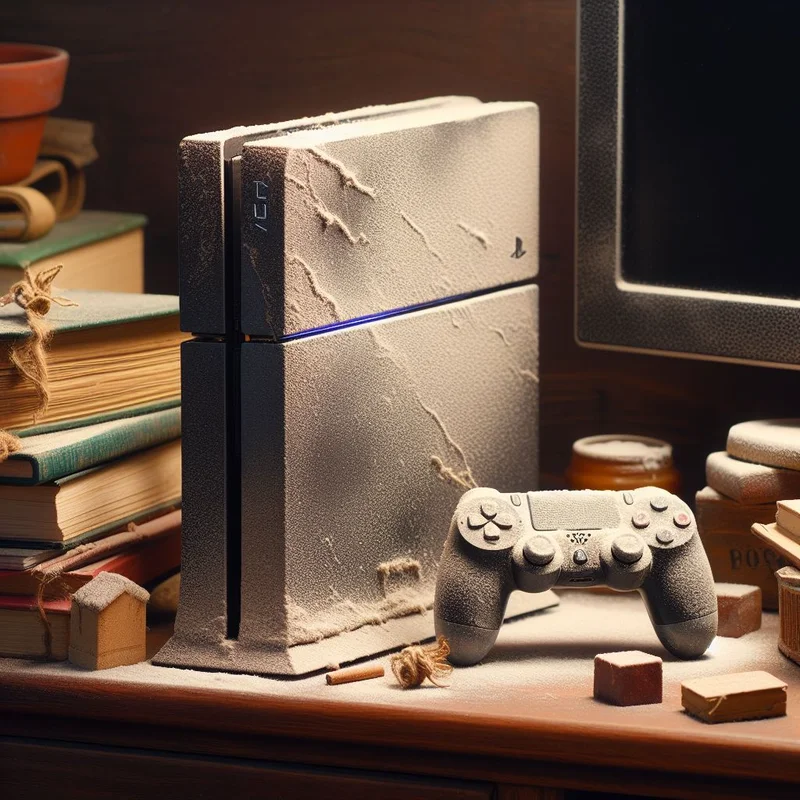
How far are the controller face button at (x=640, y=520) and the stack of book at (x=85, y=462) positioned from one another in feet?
1.00

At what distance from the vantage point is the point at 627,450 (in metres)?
1.05

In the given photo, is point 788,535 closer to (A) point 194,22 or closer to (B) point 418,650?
(B) point 418,650

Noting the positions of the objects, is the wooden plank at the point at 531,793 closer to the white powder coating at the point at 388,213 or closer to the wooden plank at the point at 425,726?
the wooden plank at the point at 425,726

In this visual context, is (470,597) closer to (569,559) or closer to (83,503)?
(569,559)

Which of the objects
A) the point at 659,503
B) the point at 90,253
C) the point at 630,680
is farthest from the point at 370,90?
the point at 630,680

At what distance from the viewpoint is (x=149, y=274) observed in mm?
1255

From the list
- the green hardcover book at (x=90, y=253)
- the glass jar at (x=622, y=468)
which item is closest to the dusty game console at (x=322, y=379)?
the glass jar at (x=622, y=468)

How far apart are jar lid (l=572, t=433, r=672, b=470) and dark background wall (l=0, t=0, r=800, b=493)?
0.29ft

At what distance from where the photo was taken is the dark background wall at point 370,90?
3.76ft

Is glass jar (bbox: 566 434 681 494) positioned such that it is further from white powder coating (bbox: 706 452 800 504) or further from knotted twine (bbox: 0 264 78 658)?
knotted twine (bbox: 0 264 78 658)

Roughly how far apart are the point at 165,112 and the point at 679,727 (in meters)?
0.71

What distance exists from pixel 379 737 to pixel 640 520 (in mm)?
205

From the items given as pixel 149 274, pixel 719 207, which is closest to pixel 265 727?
pixel 719 207

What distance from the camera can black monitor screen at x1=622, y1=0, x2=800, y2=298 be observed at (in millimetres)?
946
